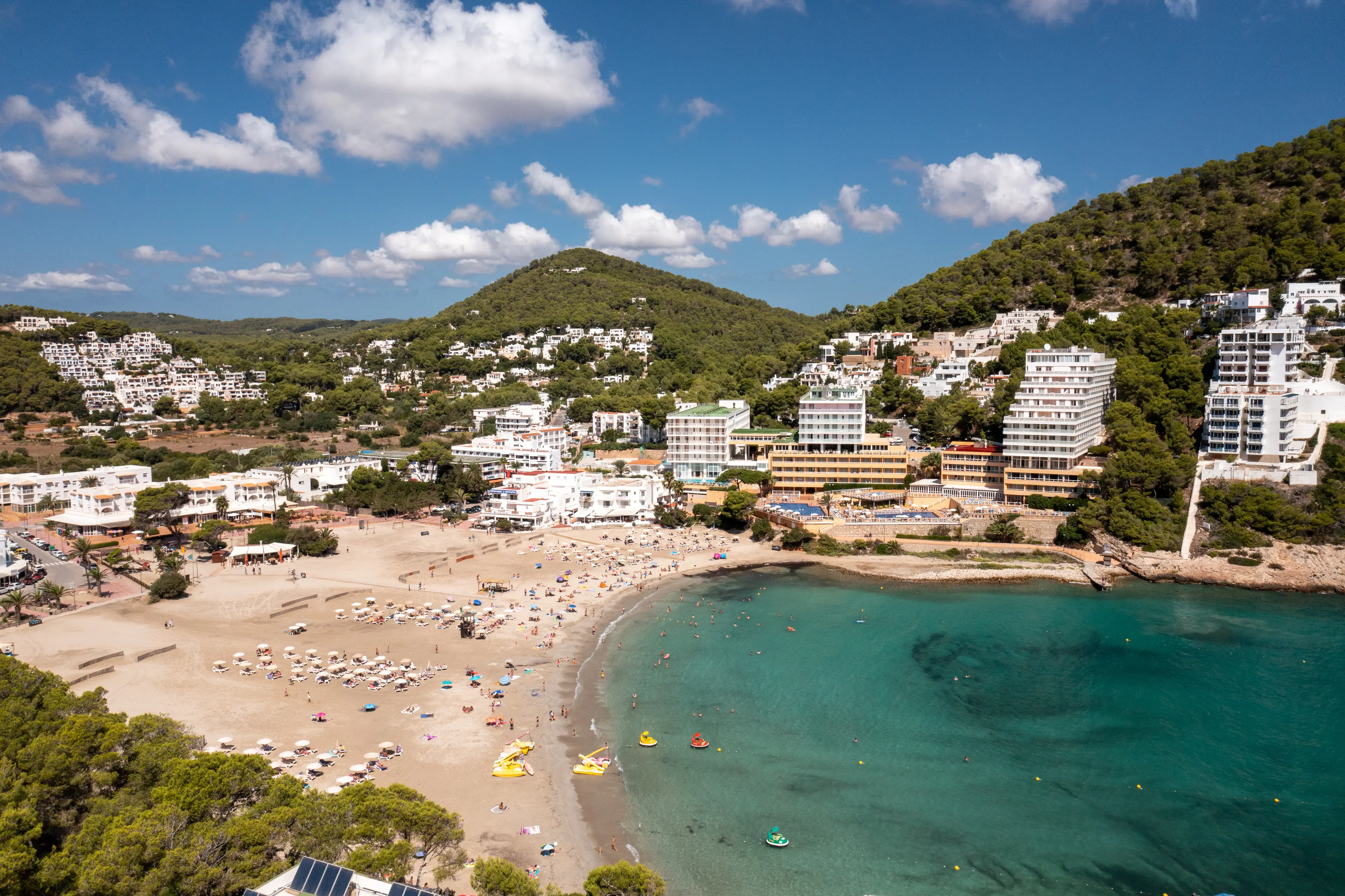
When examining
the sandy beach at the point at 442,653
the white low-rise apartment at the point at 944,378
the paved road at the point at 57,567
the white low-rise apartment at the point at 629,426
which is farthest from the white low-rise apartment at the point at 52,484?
the white low-rise apartment at the point at 944,378

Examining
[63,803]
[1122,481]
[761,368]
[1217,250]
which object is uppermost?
[1217,250]

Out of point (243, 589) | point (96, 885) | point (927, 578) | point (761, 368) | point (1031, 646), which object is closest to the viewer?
point (96, 885)

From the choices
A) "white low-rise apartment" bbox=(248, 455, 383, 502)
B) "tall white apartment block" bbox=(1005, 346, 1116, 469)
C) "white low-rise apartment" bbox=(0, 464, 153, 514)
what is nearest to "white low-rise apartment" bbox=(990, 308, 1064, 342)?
"tall white apartment block" bbox=(1005, 346, 1116, 469)

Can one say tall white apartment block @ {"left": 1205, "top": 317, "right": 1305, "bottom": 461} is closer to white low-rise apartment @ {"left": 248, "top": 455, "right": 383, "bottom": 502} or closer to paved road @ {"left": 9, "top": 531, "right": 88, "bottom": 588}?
white low-rise apartment @ {"left": 248, "top": 455, "right": 383, "bottom": 502}

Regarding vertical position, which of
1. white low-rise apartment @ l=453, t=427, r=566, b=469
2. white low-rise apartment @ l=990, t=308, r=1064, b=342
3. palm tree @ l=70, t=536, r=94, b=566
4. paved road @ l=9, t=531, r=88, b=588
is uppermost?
white low-rise apartment @ l=990, t=308, r=1064, b=342

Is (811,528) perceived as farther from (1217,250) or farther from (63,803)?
(1217,250)

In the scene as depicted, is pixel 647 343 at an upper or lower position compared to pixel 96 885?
upper

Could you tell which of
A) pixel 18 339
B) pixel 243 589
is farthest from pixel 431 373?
pixel 243 589
